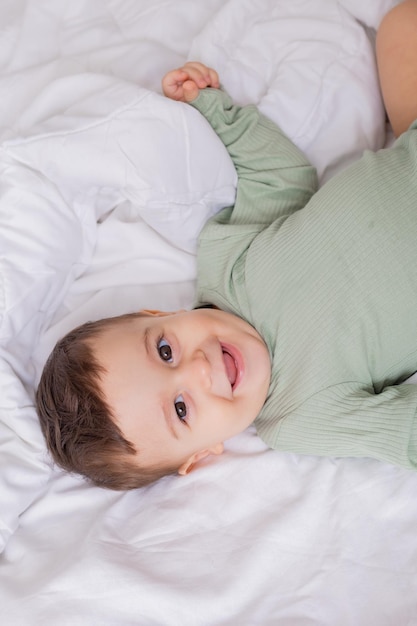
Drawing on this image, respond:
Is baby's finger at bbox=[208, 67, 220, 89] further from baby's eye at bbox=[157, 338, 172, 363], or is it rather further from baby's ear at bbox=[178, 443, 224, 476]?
baby's ear at bbox=[178, 443, 224, 476]

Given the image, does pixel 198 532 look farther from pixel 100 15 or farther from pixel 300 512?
pixel 100 15

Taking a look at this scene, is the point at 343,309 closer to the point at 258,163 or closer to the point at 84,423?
the point at 258,163

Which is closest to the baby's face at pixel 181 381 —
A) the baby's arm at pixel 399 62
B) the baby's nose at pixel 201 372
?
the baby's nose at pixel 201 372

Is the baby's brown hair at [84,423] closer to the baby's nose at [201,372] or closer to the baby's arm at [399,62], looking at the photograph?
the baby's nose at [201,372]

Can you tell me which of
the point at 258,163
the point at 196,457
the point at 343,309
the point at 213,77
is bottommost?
the point at 196,457

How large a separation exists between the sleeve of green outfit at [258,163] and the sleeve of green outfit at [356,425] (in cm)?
39

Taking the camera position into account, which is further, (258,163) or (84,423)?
(258,163)

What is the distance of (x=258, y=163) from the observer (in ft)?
4.46

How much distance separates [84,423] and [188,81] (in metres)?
0.71

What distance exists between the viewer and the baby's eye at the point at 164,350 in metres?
1.17

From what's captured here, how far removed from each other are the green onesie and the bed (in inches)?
3.1

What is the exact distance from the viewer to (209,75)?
1407 millimetres

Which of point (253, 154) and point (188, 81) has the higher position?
point (188, 81)

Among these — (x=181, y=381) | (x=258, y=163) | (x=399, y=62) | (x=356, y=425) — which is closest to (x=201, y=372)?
(x=181, y=381)
